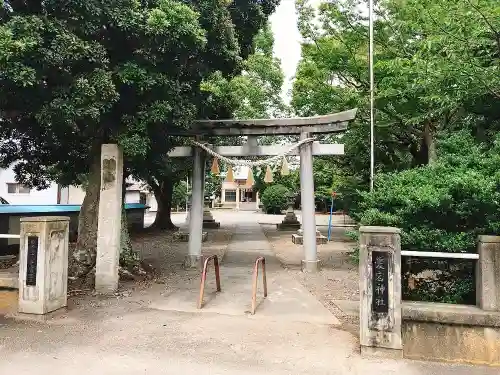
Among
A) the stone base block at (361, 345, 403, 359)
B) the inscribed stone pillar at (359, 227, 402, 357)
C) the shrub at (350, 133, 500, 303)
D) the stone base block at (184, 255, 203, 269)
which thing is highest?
the shrub at (350, 133, 500, 303)

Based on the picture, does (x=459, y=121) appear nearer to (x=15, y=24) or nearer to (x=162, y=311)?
(x=162, y=311)

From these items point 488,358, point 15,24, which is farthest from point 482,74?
point 15,24

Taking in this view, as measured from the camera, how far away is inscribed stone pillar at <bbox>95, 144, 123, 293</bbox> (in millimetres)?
7887

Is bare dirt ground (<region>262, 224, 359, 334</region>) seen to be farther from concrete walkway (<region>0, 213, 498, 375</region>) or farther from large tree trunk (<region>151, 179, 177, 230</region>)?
large tree trunk (<region>151, 179, 177, 230</region>)

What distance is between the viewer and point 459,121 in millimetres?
9188

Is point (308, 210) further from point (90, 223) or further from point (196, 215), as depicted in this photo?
point (90, 223)

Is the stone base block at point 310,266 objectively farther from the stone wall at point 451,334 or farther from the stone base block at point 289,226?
the stone base block at point 289,226

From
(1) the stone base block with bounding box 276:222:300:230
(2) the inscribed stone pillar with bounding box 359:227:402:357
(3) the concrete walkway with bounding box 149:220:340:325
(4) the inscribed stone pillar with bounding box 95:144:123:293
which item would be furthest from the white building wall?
(2) the inscribed stone pillar with bounding box 359:227:402:357

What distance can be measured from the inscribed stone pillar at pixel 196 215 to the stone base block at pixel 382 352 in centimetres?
689

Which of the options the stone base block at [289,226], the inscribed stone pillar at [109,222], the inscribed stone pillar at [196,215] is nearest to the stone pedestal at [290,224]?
the stone base block at [289,226]

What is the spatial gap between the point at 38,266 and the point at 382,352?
201 inches

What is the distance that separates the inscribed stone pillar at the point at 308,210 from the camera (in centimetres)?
1095

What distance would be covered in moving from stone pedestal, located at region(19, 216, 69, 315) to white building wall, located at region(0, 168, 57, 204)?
2421cm

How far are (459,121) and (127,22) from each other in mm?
7290
